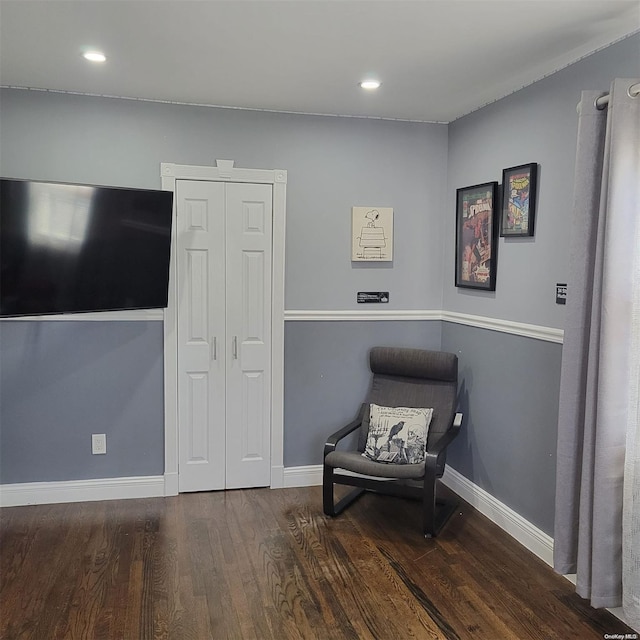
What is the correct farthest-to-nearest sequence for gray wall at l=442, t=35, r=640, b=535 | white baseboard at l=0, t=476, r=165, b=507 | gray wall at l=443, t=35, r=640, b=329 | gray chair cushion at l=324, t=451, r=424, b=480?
white baseboard at l=0, t=476, r=165, b=507
gray chair cushion at l=324, t=451, r=424, b=480
gray wall at l=442, t=35, r=640, b=535
gray wall at l=443, t=35, r=640, b=329

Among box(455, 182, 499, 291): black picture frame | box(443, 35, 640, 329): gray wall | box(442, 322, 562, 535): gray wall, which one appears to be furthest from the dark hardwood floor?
box(455, 182, 499, 291): black picture frame

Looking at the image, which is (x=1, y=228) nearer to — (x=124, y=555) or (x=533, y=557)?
(x=124, y=555)

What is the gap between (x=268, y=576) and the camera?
2.95 m

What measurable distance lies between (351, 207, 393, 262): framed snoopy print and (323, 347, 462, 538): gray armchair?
2.06 feet

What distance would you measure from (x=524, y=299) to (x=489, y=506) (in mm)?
1261

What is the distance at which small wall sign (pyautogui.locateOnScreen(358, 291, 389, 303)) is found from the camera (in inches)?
164

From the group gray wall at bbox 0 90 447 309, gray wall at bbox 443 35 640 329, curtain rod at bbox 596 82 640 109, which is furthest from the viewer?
gray wall at bbox 0 90 447 309

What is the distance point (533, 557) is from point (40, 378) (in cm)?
294

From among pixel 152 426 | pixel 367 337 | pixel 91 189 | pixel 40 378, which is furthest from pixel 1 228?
pixel 367 337

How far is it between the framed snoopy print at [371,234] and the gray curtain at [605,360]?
1673 mm

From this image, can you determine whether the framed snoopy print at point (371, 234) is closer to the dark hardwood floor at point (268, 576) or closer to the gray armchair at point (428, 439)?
the gray armchair at point (428, 439)

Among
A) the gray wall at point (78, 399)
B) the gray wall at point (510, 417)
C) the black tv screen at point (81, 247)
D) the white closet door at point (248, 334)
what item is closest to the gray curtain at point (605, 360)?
the gray wall at point (510, 417)

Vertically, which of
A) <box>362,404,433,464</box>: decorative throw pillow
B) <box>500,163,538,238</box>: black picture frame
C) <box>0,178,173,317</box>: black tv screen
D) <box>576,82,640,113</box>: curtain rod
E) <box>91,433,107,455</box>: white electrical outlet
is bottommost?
<box>91,433,107,455</box>: white electrical outlet

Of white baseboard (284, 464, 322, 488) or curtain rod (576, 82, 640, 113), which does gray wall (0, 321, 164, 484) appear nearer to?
white baseboard (284, 464, 322, 488)
